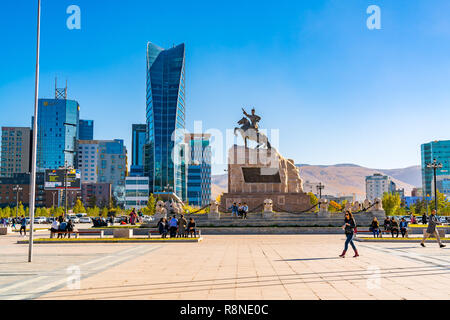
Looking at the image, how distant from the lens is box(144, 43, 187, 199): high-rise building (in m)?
158

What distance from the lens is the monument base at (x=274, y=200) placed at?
137ft

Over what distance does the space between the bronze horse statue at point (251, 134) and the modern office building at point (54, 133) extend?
16025 centimetres

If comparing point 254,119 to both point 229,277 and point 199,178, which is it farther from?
point 199,178

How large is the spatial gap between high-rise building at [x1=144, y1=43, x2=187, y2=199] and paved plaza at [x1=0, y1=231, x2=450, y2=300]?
14271cm

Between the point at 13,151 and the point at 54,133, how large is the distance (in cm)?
1970

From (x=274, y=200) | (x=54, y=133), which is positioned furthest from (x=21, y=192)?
(x=274, y=200)

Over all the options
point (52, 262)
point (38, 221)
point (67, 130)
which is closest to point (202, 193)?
point (67, 130)

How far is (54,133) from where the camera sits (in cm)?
19300

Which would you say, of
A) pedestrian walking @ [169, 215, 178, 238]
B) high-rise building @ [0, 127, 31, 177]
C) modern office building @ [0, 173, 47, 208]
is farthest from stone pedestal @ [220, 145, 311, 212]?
high-rise building @ [0, 127, 31, 177]

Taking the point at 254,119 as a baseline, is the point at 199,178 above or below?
below

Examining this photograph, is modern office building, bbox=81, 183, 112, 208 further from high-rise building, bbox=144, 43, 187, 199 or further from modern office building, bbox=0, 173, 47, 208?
high-rise building, bbox=144, 43, 187, 199
